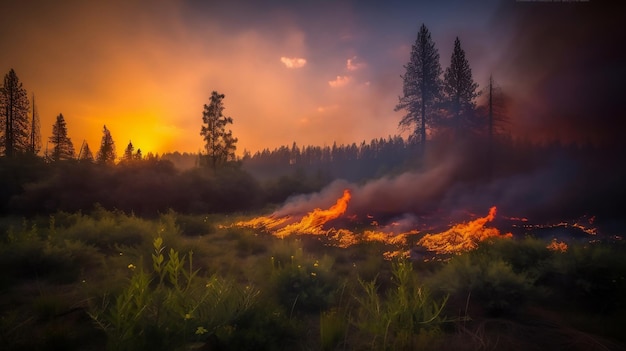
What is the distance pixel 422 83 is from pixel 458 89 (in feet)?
10.9

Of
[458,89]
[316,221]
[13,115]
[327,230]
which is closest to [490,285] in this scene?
[327,230]

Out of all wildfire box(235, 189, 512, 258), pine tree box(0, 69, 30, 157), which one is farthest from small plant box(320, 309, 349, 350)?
pine tree box(0, 69, 30, 157)

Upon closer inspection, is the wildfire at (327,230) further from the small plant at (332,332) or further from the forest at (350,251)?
the small plant at (332,332)

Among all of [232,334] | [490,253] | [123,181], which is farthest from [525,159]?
[123,181]

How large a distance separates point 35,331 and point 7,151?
41417mm

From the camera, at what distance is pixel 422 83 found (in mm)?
28406

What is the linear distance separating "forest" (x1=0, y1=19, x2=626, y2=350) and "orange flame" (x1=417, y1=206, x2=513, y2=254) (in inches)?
3.8

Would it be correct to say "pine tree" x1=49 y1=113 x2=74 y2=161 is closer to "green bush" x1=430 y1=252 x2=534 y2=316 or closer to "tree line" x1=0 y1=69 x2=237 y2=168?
"tree line" x1=0 y1=69 x2=237 y2=168

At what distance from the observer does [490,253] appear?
26.9 feet

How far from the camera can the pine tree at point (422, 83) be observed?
28.1 meters

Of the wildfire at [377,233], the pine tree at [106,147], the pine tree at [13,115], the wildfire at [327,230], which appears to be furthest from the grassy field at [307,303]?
the pine tree at [106,147]

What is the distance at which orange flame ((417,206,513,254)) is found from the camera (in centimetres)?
1059

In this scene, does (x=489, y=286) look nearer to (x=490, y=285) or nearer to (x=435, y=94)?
(x=490, y=285)

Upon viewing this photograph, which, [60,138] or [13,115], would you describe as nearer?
[13,115]
